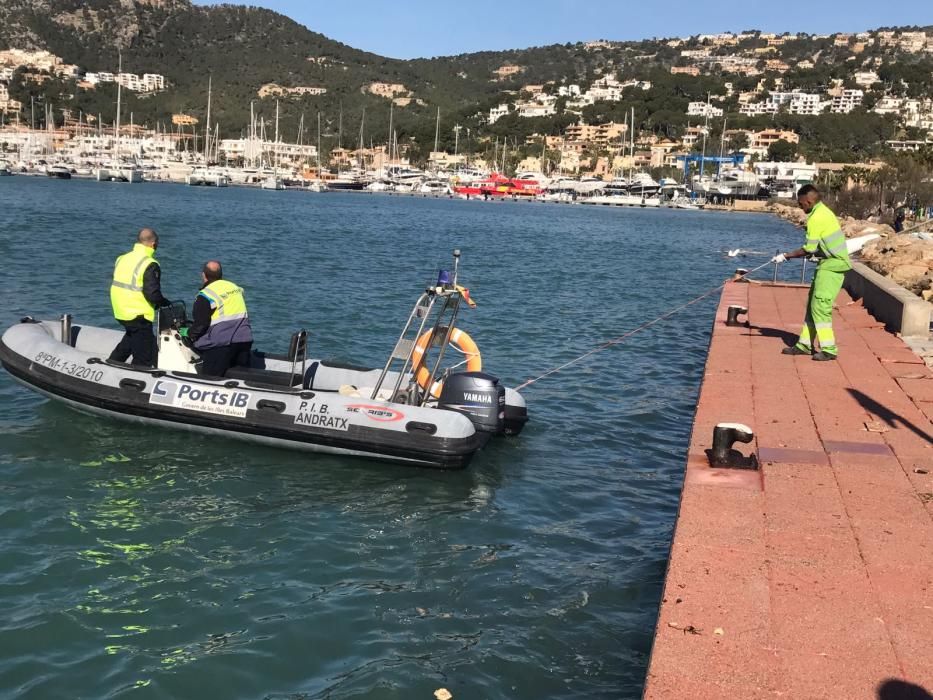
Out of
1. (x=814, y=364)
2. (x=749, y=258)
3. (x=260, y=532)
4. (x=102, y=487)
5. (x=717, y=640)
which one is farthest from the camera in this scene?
(x=749, y=258)

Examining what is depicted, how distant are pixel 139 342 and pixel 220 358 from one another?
116cm

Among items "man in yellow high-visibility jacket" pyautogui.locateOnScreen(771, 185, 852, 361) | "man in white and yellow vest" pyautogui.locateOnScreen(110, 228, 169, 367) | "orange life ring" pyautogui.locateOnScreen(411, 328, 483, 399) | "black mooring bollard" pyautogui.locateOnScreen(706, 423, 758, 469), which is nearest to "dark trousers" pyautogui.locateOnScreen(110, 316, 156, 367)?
"man in white and yellow vest" pyautogui.locateOnScreen(110, 228, 169, 367)

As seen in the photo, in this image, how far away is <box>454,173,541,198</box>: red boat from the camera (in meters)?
153

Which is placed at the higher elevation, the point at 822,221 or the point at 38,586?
the point at 822,221

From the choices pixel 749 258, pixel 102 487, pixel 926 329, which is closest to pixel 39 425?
pixel 102 487

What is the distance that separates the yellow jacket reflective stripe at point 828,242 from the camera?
36.5 feet

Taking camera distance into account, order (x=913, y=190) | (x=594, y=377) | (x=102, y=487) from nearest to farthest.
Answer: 1. (x=102, y=487)
2. (x=594, y=377)
3. (x=913, y=190)

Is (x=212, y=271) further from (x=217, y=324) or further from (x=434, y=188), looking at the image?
(x=434, y=188)

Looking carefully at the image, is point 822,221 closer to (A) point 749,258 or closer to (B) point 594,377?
(B) point 594,377

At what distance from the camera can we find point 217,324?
33.8ft

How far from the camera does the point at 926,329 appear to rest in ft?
43.9

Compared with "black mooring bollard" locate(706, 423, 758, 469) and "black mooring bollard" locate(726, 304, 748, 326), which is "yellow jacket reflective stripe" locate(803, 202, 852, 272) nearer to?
"black mooring bollard" locate(726, 304, 748, 326)

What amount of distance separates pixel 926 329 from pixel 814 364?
9.47 feet

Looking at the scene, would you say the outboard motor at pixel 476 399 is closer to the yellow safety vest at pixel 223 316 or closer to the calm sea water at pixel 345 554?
the calm sea water at pixel 345 554
